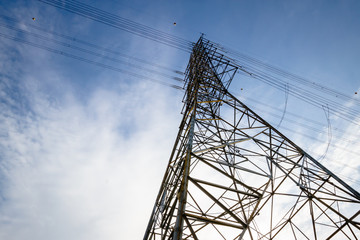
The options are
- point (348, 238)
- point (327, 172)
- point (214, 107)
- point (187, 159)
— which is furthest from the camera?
point (214, 107)

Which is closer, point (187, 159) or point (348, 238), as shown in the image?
point (187, 159)

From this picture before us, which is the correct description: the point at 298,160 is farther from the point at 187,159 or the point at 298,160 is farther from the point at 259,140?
the point at 187,159

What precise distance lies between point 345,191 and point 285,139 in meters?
2.44

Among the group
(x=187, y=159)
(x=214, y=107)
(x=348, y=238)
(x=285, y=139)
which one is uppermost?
(x=214, y=107)

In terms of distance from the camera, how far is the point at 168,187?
22.4 ft

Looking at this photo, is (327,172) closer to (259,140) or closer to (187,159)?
(259,140)

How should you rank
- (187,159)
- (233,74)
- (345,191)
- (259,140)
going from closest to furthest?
(187,159)
(345,191)
(259,140)
(233,74)

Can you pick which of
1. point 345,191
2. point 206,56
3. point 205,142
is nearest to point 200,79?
point 206,56

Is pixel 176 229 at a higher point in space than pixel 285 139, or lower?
lower

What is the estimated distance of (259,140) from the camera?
7297mm

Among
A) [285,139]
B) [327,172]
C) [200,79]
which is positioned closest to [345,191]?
[327,172]

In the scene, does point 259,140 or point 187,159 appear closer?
point 187,159

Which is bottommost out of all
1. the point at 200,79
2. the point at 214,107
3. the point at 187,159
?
the point at 187,159

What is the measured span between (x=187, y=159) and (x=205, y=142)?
9.15 ft
